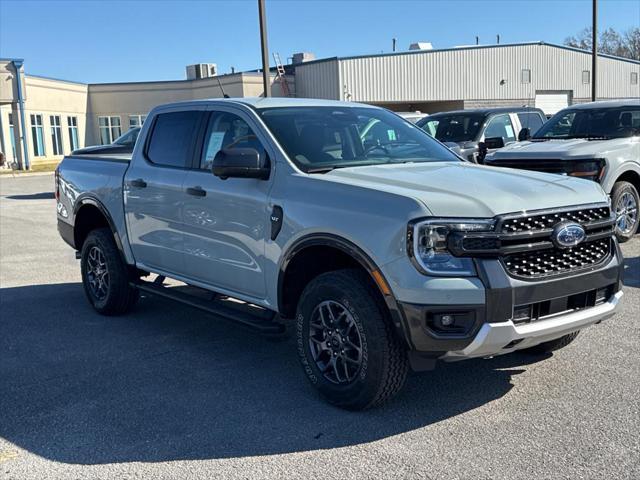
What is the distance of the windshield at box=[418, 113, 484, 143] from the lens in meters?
12.6

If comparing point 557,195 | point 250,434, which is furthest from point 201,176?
point 557,195

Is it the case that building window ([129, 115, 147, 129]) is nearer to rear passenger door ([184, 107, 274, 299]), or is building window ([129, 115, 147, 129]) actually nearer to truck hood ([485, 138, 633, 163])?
truck hood ([485, 138, 633, 163])

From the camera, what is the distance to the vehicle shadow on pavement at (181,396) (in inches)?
158

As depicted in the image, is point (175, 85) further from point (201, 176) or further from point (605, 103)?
point (201, 176)

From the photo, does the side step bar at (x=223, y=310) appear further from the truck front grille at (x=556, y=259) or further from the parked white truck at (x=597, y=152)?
the parked white truck at (x=597, y=152)

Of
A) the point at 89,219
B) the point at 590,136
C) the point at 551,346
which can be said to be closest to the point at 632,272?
the point at 590,136

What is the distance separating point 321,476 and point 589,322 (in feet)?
6.20

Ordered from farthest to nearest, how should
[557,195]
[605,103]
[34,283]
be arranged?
1. [605,103]
2. [34,283]
3. [557,195]

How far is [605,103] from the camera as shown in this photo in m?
10.5

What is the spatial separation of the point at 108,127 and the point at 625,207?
124 ft

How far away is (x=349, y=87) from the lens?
35219 millimetres

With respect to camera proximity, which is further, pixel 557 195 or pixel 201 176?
pixel 201 176

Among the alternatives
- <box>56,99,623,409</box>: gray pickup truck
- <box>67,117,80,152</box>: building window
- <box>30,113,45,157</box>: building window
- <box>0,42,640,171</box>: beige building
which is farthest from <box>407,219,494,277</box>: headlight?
<box>67,117,80,152</box>: building window

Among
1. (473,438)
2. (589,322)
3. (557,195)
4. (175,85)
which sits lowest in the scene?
(473,438)
